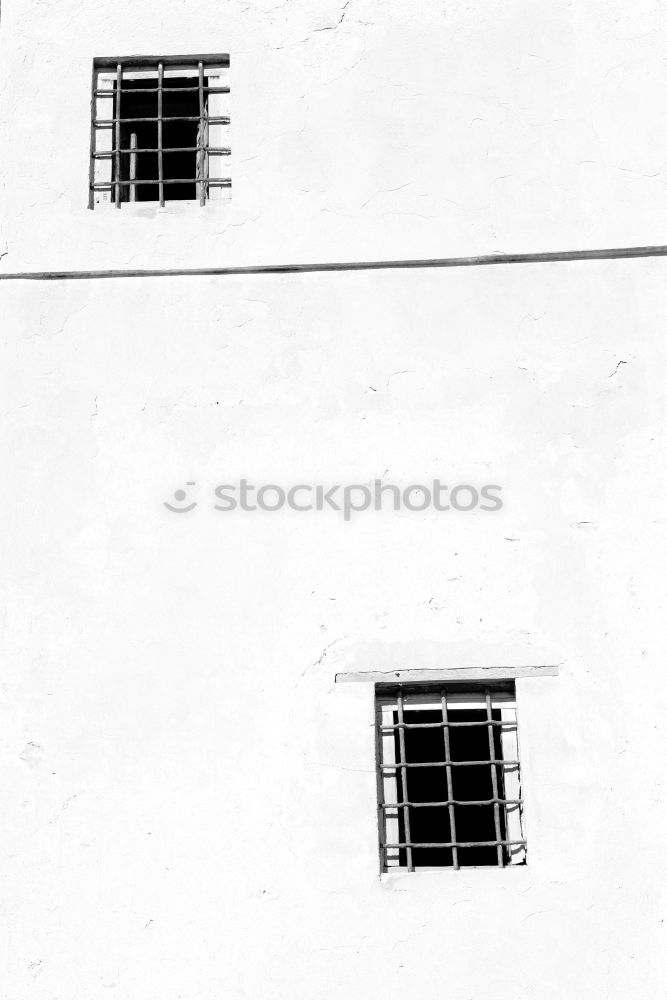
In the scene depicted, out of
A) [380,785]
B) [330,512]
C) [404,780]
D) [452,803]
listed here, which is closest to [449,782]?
[452,803]

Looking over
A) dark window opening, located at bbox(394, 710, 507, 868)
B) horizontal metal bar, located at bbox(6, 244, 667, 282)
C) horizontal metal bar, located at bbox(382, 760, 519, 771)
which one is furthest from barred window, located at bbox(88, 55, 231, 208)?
horizontal metal bar, located at bbox(382, 760, 519, 771)

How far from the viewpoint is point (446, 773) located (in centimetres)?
660

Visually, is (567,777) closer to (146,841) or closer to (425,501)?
(425,501)

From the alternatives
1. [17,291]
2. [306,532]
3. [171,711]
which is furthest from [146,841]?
[17,291]

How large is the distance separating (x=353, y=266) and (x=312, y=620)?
1732mm

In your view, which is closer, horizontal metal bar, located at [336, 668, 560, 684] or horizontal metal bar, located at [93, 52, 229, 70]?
horizontal metal bar, located at [336, 668, 560, 684]

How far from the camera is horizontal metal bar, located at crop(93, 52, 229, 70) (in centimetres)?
766

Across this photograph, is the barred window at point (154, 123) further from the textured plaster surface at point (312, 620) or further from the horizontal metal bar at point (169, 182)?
the textured plaster surface at point (312, 620)

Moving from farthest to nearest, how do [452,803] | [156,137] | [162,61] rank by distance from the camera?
1. [156,137]
2. [162,61]
3. [452,803]

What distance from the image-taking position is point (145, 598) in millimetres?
6688

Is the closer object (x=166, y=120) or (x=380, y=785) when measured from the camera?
(x=380, y=785)

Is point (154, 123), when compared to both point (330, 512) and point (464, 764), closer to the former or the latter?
point (330, 512)

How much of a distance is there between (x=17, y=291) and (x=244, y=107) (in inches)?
57.7

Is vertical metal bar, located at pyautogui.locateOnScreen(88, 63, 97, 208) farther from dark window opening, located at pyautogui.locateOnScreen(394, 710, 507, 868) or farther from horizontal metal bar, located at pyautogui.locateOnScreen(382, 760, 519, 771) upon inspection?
horizontal metal bar, located at pyautogui.locateOnScreen(382, 760, 519, 771)
